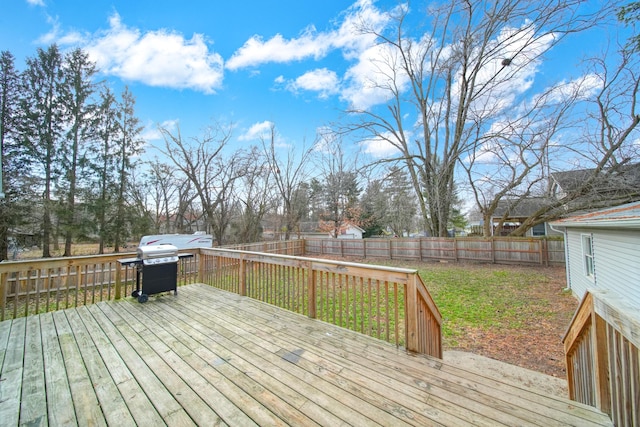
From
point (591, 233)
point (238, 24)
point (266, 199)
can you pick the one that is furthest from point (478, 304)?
point (266, 199)

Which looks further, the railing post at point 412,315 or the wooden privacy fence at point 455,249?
the wooden privacy fence at point 455,249

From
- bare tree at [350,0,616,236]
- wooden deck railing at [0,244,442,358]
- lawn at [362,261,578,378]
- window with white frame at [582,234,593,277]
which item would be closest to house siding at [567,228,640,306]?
window with white frame at [582,234,593,277]

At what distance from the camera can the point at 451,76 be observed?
11781 millimetres

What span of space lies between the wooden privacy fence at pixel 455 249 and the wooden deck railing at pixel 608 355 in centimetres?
1121

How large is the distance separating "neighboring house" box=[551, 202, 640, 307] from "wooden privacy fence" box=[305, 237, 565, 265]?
349 cm

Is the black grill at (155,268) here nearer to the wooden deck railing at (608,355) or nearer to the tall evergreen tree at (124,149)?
the wooden deck railing at (608,355)

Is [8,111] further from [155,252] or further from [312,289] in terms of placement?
[312,289]

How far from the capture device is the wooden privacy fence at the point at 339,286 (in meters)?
2.51

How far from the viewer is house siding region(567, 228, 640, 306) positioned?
4.20m

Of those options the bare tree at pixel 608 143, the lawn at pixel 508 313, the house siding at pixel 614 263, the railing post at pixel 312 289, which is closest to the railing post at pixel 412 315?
the railing post at pixel 312 289

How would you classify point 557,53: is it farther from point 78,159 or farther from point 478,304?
point 78,159

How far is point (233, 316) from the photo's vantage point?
346cm

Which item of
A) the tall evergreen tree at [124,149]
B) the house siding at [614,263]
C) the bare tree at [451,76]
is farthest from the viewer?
the tall evergreen tree at [124,149]

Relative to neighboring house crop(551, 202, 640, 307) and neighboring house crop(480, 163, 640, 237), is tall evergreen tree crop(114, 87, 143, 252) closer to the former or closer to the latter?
neighboring house crop(551, 202, 640, 307)
